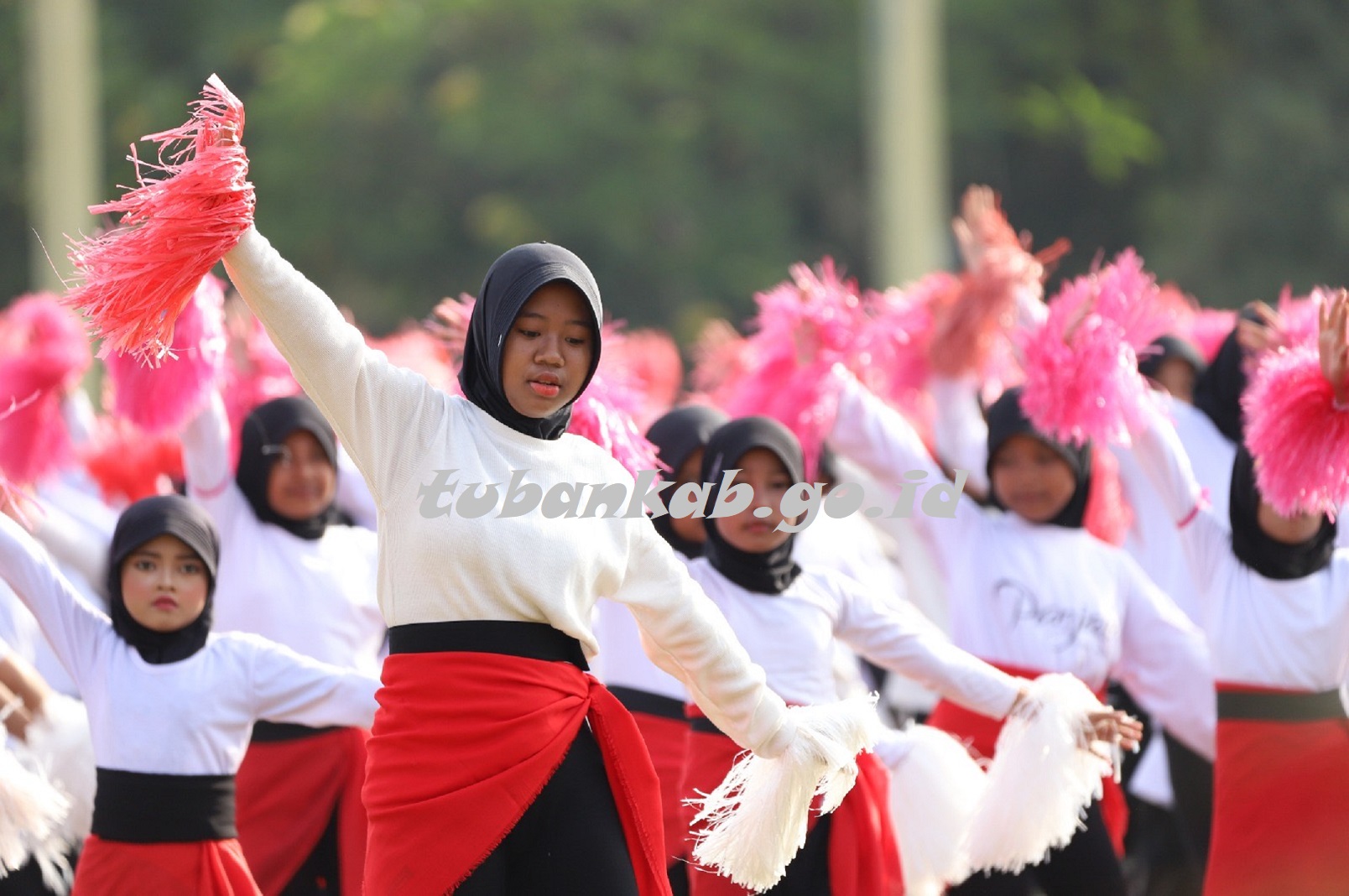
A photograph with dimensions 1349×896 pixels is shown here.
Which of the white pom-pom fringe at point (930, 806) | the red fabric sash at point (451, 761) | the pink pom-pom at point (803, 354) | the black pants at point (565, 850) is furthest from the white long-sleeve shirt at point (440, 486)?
the pink pom-pom at point (803, 354)

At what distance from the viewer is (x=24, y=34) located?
18297 mm

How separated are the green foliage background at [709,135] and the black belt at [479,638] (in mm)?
16905

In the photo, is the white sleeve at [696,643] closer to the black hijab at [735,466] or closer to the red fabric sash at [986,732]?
the black hijab at [735,466]

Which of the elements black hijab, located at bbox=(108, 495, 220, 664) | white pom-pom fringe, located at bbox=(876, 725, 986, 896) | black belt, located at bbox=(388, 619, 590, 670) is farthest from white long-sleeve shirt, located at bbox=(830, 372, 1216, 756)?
black belt, located at bbox=(388, 619, 590, 670)

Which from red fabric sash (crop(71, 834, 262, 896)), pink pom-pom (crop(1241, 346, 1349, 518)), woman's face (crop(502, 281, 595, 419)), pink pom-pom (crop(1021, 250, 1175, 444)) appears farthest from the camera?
pink pom-pom (crop(1021, 250, 1175, 444))

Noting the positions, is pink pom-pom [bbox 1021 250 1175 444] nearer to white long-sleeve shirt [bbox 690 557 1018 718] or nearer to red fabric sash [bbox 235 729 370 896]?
white long-sleeve shirt [bbox 690 557 1018 718]

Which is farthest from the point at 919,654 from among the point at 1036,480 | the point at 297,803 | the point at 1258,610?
the point at 297,803

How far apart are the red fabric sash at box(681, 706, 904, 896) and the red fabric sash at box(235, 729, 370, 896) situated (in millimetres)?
1055

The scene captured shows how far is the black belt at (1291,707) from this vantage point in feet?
18.0

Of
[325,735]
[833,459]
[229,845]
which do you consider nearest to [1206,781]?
[833,459]

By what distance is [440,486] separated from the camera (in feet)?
12.4

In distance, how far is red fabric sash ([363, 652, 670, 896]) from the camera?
3.73 m

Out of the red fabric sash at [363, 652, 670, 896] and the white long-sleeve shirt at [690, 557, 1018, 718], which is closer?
the red fabric sash at [363, 652, 670, 896]

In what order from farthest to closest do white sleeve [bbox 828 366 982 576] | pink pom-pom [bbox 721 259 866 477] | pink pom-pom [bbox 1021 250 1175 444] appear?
pink pom-pom [bbox 721 259 866 477] → white sleeve [bbox 828 366 982 576] → pink pom-pom [bbox 1021 250 1175 444]
